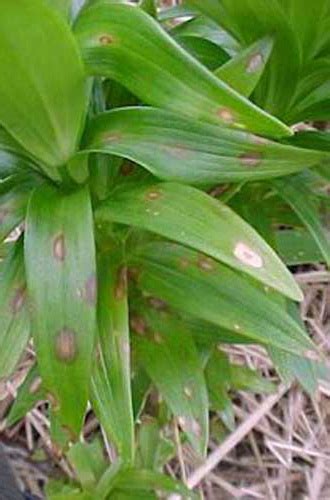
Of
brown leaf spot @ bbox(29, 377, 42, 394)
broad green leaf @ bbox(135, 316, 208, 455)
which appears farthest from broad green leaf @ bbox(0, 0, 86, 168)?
brown leaf spot @ bbox(29, 377, 42, 394)

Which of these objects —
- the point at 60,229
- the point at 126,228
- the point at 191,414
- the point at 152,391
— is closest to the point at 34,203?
the point at 60,229

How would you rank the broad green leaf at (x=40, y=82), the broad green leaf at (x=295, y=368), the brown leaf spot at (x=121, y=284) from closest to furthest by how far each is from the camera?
the broad green leaf at (x=40, y=82) < the brown leaf spot at (x=121, y=284) < the broad green leaf at (x=295, y=368)

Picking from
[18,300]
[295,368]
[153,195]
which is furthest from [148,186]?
[295,368]

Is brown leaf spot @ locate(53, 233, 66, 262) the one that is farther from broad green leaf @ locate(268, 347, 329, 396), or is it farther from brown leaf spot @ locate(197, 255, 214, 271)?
broad green leaf @ locate(268, 347, 329, 396)

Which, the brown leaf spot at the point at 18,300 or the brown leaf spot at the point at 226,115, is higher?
the brown leaf spot at the point at 226,115

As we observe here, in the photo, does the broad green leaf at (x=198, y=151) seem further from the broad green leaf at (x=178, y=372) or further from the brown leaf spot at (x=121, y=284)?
the broad green leaf at (x=178, y=372)

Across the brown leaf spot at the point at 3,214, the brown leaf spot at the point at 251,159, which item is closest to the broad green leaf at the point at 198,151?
the brown leaf spot at the point at 251,159

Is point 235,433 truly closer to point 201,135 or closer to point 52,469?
point 52,469

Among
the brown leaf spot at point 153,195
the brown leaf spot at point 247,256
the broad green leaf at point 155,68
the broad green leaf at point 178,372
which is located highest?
the broad green leaf at point 155,68
